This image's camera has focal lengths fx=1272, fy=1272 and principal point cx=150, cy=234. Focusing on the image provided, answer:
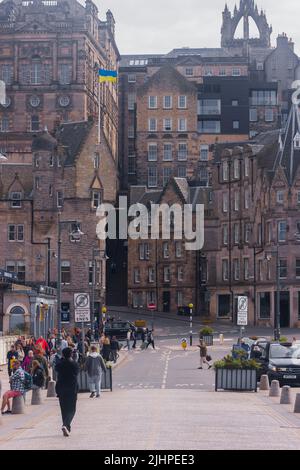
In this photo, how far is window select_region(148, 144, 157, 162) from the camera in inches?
5856

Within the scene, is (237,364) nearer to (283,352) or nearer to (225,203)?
(283,352)

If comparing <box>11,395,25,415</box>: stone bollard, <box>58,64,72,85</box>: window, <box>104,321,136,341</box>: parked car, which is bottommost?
<box>104,321,136,341</box>: parked car

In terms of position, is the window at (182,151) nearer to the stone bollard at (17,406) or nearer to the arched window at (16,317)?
the arched window at (16,317)

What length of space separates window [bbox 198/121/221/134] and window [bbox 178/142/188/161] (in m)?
7.10

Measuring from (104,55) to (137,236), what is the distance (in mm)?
27780

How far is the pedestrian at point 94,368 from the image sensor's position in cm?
3840

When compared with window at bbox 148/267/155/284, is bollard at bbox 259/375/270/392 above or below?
below

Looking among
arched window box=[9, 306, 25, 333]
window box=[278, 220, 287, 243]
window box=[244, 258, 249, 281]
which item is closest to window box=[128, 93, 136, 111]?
window box=[244, 258, 249, 281]

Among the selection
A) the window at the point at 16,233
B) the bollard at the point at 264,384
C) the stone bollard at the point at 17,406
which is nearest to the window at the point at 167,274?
the window at the point at 16,233

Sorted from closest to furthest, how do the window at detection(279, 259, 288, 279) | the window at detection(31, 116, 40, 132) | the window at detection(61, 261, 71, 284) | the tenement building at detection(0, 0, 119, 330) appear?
the window at detection(61, 261, 71, 284) → the tenement building at detection(0, 0, 119, 330) → the window at detection(279, 259, 288, 279) → the window at detection(31, 116, 40, 132)

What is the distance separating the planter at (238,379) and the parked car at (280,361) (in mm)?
3907

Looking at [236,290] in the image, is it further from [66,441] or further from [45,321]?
[66,441]

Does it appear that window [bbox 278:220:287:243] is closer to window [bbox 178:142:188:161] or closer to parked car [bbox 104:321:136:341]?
parked car [bbox 104:321:136:341]
